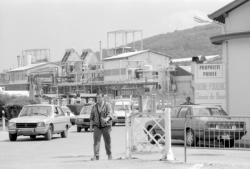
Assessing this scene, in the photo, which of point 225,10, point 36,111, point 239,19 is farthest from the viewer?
point 36,111

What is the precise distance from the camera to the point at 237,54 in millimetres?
25531

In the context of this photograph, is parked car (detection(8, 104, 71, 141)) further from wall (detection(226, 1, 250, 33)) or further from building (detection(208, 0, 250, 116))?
wall (detection(226, 1, 250, 33))

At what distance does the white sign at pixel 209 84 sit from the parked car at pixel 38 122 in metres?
6.88

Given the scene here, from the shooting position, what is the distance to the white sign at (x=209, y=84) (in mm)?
26317

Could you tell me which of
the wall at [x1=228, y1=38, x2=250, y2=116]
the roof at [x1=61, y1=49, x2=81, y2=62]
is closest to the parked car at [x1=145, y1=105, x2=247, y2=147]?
the wall at [x1=228, y1=38, x2=250, y2=116]

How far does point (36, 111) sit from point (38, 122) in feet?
5.01

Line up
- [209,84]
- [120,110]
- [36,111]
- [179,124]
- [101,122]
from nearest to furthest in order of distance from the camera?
[101,122], [179,124], [209,84], [36,111], [120,110]

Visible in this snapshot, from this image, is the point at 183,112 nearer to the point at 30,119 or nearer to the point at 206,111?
the point at 206,111

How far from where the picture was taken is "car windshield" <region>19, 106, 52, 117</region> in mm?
29531

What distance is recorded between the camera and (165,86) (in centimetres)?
11350

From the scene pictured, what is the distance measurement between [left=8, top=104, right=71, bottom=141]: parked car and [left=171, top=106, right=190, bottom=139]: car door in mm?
6740

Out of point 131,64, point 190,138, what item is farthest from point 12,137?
point 131,64

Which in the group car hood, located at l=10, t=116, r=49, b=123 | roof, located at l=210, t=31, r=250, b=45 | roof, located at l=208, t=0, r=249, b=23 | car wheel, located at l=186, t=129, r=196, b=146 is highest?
roof, located at l=208, t=0, r=249, b=23

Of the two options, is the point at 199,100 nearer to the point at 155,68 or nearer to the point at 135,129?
the point at 135,129
